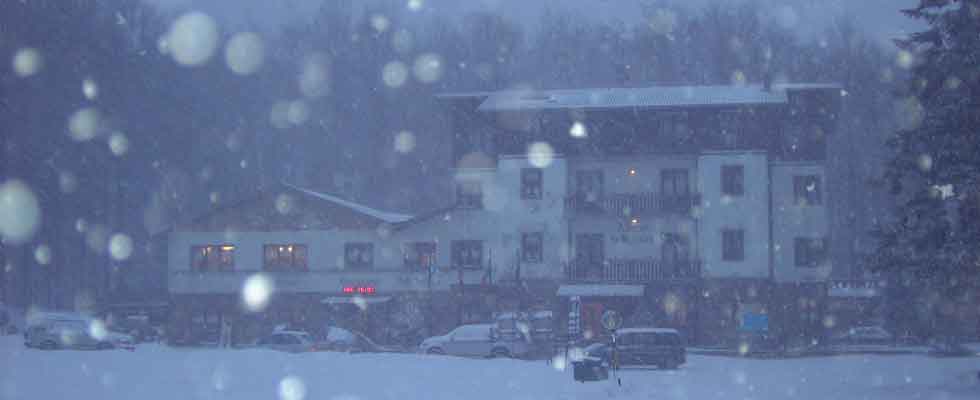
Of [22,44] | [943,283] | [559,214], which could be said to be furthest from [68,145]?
[943,283]

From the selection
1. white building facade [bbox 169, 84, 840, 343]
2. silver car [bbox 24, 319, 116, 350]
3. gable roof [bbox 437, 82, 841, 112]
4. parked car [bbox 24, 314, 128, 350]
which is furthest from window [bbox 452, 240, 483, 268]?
silver car [bbox 24, 319, 116, 350]

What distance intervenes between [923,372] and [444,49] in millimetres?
53429

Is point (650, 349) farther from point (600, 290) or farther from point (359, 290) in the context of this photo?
point (359, 290)

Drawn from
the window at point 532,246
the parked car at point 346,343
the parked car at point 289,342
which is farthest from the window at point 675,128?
the parked car at point 289,342

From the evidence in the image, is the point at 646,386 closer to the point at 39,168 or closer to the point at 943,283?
the point at 943,283

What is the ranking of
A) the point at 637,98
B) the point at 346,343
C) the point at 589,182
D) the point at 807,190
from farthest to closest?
the point at 637,98 < the point at 589,182 < the point at 807,190 < the point at 346,343

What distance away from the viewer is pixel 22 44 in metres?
55.1

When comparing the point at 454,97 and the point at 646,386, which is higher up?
the point at 454,97

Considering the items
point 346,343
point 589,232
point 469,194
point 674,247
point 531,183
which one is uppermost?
point 531,183

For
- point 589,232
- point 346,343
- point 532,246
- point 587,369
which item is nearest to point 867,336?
point 589,232

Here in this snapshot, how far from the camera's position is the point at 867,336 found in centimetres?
4844

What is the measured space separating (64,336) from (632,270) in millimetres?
24587

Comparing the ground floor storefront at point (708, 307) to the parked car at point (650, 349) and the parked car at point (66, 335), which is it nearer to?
the parked car at point (650, 349)

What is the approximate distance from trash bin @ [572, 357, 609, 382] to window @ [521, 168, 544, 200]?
2141 centimetres
